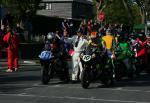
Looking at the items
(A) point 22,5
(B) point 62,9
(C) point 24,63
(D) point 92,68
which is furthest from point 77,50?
(B) point 62,9

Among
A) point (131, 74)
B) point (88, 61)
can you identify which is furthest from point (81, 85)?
point (131, 74)

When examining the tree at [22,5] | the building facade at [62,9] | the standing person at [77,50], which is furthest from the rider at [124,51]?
the building facade at [62,9]

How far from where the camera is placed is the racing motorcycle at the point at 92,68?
16.3 m

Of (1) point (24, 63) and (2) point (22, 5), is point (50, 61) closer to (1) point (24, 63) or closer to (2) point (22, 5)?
(1) point (24, 63)

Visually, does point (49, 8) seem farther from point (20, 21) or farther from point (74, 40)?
point (74, 40)

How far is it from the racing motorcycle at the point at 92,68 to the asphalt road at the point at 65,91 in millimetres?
296

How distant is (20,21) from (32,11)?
1253mm

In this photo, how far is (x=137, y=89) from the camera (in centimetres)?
1678

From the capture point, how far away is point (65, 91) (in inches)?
624

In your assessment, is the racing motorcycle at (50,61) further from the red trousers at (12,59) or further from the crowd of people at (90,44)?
the red trousers at (12,59)

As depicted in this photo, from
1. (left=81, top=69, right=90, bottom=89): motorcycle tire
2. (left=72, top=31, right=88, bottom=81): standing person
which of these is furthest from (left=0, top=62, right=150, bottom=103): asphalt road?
(left=72, top=31, right=88, bottom=81): standing person

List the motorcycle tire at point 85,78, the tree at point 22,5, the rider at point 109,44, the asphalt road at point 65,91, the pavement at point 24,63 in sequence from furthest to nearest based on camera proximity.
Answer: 1. the tree at point 22,5
2. the pavement at point 24,63
3. the rider at point 109,44
4. the motorcycle tire at point 85,78
5. the asphalt road at point 65,91

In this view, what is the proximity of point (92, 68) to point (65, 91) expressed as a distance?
1265 millimetres

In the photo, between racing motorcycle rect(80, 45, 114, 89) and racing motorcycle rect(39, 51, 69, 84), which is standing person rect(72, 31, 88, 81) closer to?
racing motorcycle rect(39, 51, 69, 84)
